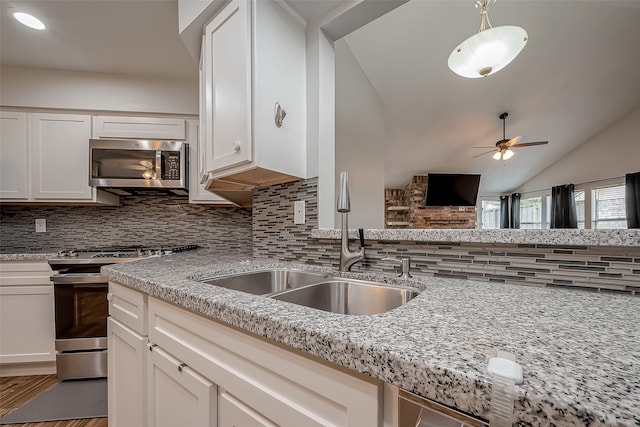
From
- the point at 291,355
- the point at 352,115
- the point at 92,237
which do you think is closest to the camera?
the point at 291,355

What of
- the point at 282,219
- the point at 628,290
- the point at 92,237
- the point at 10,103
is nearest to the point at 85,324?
the point at 92,237

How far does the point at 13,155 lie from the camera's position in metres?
2.09

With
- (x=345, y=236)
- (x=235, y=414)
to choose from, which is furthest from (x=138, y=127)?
(x=235, y=414)

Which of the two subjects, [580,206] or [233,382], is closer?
[233,382]

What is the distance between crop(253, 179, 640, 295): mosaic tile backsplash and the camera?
69 cm

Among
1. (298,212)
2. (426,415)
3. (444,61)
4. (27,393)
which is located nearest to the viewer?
(426,415)

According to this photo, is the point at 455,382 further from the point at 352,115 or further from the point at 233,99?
the point at 352,115

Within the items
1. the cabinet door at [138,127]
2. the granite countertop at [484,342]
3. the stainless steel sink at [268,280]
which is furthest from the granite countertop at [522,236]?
the cabinet door at [138,127]

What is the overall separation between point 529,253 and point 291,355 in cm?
75

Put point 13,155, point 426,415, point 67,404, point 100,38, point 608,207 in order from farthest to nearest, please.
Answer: point 608,207
point 13,155
point 100,38
point 67,404
point 426,415

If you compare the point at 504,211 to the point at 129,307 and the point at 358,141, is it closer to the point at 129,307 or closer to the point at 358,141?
the point at 358,141

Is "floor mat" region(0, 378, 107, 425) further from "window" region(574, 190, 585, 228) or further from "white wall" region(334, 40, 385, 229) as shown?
"window" region(574, 190, 585, 228)

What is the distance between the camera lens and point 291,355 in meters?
0.49

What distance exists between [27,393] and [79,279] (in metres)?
0.79
